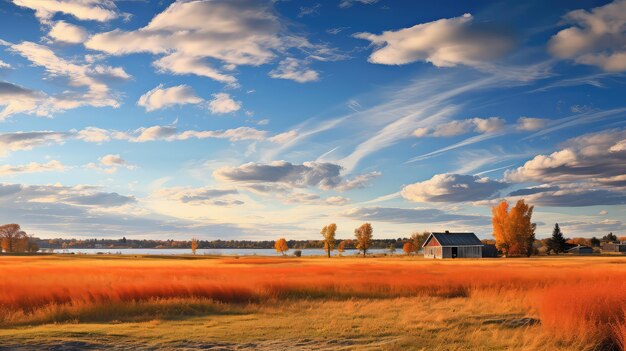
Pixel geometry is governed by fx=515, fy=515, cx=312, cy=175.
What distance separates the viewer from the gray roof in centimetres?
11071

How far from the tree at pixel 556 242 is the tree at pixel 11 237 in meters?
146

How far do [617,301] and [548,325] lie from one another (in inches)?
143

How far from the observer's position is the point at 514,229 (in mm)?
109000

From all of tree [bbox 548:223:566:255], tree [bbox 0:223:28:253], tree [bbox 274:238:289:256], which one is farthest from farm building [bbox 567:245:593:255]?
tree [bbox 0:223:28:253]

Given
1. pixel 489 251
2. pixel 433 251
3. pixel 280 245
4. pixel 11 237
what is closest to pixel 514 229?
pixel 489 251

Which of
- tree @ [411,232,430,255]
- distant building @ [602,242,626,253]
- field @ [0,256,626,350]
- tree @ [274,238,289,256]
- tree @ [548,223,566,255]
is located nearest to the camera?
field @ [0,256,626,350]

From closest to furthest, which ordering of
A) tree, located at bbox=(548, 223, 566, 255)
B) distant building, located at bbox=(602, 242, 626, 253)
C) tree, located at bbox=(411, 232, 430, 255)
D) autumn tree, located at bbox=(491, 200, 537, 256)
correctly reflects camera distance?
autumn tree, located at bbox=(491, 200, 537, 256) → tree, located at bbox=(548, 223, 566, 255) → tree, located at bbox=(411, 232, 430, 255) → distant building, located at bbox=(602, 242, 626, 253)

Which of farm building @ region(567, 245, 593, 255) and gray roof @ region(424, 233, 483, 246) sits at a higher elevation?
gray roof @ region(424, 233, 483, 246)

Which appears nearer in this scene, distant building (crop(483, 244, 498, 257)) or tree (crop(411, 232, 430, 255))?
distant building (crop(483, 244, 498, 257))

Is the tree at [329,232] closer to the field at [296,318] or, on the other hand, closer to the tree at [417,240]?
the tree at [417,240]

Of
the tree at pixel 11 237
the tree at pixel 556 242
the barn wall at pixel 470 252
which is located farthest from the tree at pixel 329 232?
the tree at pixel 11 237

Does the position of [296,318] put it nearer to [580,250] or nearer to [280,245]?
[580,250]

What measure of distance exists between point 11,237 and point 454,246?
122 m

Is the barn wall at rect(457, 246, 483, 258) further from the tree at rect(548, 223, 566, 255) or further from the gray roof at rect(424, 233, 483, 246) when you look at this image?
the tree at rect(548, 223, 566, 255)
